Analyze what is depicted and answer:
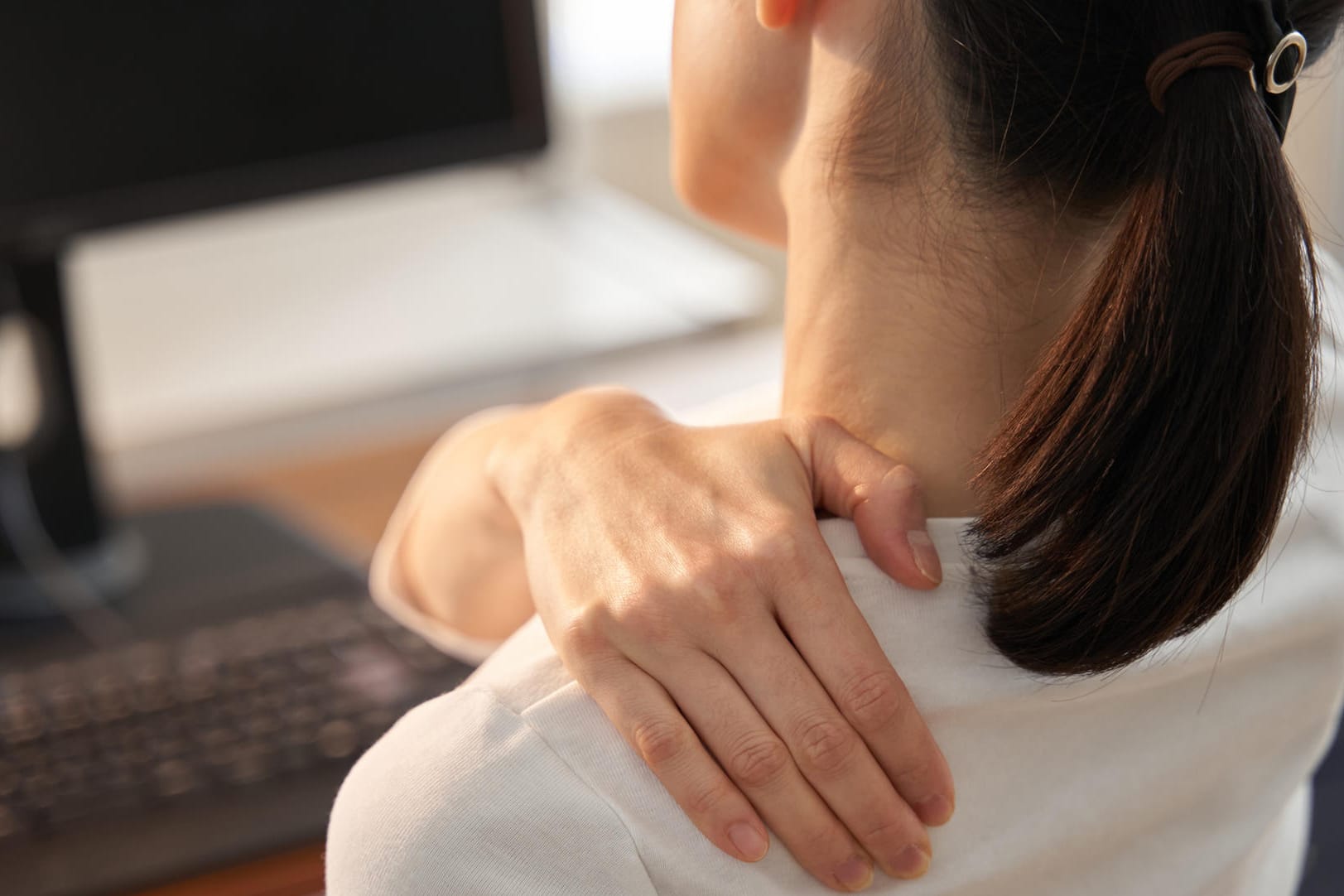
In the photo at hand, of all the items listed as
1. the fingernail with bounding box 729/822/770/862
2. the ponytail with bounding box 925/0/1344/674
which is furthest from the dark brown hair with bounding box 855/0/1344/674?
the fingernail with bounding box 729/822/770/862

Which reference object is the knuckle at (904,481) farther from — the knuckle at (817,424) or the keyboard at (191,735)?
the keyboard at (191,735)

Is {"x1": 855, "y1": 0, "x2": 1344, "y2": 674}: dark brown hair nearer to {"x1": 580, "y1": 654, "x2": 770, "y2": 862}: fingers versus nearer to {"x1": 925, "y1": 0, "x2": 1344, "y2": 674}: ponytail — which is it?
{"x1": 925, "y1": 0, "x2": 1344, "y2": 674}: ponytail

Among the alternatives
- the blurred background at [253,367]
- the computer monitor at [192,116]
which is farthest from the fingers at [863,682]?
the computer monitor at [192,116]

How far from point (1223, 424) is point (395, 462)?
901 mm

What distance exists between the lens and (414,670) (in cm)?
92

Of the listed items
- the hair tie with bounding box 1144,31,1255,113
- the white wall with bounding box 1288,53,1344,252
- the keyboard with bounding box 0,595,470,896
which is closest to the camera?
the hair tie with bounding box 1144,31,1255,113

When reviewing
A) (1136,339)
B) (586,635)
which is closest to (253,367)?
(586,635)

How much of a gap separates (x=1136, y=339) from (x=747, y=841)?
→ 230 mm

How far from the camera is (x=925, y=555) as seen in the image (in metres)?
0.57

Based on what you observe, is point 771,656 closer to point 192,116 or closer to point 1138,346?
point 1138,346

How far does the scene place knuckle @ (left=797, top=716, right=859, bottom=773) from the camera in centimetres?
54

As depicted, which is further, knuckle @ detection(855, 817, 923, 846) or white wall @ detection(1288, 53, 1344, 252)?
white wall @ detection(1288, 53, 1344, 252)

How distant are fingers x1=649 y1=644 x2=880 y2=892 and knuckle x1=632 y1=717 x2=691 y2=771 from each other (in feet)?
0.05

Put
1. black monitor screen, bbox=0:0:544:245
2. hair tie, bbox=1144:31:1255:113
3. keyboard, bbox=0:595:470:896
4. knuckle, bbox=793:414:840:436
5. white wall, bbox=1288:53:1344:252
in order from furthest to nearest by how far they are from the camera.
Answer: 1. white wall, bbox=1288:53:1344:252
2. black monitor screen, bbox=0:0:544:245
3. keyboard, bbox=0:595:470:896
4. knuckle, bbox=793:414:840:436
5. hair tie, bbox=1144:31:1255:113
